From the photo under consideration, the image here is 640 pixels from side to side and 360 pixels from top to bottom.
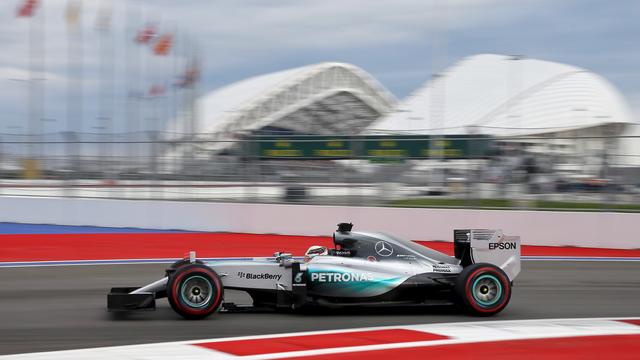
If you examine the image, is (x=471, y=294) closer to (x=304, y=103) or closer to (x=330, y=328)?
(x=330, y=328)

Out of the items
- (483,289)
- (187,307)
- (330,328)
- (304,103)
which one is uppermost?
(304,103)

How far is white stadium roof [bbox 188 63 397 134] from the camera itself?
63.8 m

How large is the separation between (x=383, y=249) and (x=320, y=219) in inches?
385

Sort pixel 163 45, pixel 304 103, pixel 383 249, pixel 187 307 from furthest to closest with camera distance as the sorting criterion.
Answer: pixel 304 103 < pixel 163 45 < pixel 383 249 < pixel 187 307

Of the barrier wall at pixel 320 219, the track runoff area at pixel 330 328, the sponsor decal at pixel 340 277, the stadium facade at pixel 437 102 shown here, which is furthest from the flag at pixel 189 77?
the sponsor decal at pixel 340 277

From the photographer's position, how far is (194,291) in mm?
7406

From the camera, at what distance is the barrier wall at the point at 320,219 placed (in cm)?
1581

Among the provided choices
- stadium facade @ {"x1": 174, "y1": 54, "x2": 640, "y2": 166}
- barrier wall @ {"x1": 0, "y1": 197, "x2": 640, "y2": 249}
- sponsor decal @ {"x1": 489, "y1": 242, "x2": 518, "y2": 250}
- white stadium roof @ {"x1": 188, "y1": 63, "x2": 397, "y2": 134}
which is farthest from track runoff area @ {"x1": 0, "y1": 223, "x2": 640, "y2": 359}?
white stadium roof @ {"x1": 188, "y1": 63, "x2": 397, "y2": 134}

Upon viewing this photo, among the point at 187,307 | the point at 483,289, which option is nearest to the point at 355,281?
the point at 483,289

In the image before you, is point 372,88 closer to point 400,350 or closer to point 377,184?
point 377,184

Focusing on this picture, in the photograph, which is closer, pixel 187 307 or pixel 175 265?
pixel 187 307

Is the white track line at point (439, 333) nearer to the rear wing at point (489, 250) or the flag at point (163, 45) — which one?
the rear wing at point (489, 250)

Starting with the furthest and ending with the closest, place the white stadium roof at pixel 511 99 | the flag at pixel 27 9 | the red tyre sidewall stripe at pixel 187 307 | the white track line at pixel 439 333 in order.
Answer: the white stadium roof at pixel 511 99, the flag at pixel 27 9, the red tyre sidewall stripe at pixel 187 307, the white track line at pixel 439 333

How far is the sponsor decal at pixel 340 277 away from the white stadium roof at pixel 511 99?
3703 cm
